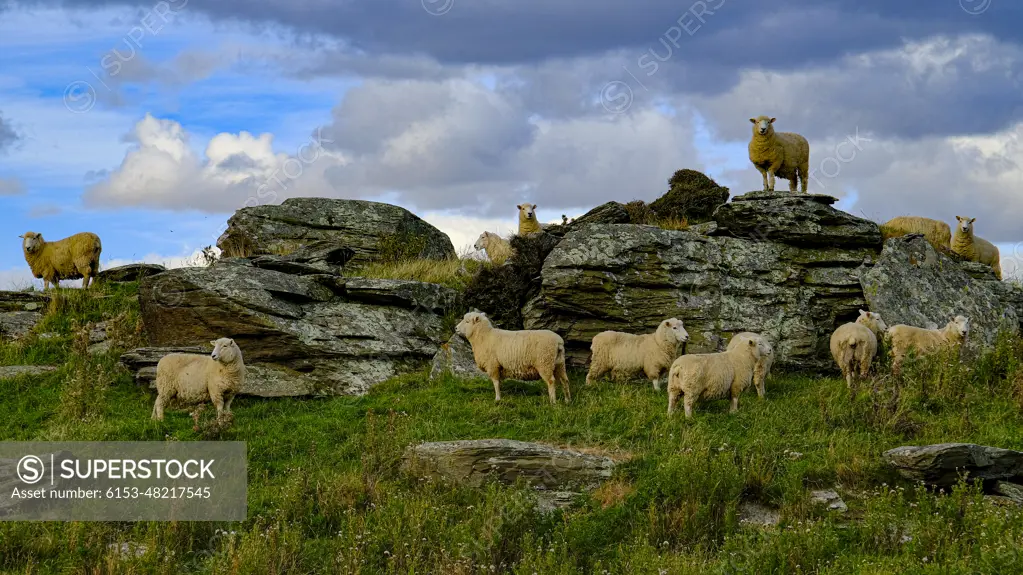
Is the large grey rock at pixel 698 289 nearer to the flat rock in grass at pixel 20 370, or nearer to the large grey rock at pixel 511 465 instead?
the large grey rock at pixel 511 465

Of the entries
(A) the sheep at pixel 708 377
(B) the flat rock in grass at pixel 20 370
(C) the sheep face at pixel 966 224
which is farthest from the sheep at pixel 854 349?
(B) the flat rock in grass at pixel 20 370

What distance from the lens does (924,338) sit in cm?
1681

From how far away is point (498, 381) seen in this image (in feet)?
52.3

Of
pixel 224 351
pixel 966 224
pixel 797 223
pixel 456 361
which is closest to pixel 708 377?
pixel 456 361

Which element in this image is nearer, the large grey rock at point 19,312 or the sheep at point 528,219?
the large grey rock at point 19,312

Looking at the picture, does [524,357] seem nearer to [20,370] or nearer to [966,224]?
[20,370]

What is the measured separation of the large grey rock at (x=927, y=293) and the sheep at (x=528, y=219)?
366 inches

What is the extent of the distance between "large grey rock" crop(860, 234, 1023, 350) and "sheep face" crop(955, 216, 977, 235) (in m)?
4.05

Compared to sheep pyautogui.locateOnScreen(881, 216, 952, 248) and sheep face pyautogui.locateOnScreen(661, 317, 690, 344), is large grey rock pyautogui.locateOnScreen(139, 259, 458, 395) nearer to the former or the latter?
sheep face pyautogui.locateOnScreen(661, 317, 690, 344)

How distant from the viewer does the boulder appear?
24.7 meters

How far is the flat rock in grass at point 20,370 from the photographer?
730 inches

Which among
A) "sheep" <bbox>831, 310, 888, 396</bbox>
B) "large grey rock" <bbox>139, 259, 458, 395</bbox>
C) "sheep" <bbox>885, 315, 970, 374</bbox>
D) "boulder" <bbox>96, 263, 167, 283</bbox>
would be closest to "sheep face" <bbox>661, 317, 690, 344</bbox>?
"sheep" <bbox>831, 310, 888, 396</bbox>

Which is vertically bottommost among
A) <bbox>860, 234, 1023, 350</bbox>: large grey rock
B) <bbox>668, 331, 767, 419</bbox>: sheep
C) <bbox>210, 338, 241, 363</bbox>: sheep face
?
<bbox>668, 331, 767, 419</bbox>: sheep

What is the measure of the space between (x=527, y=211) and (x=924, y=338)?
463 inches
